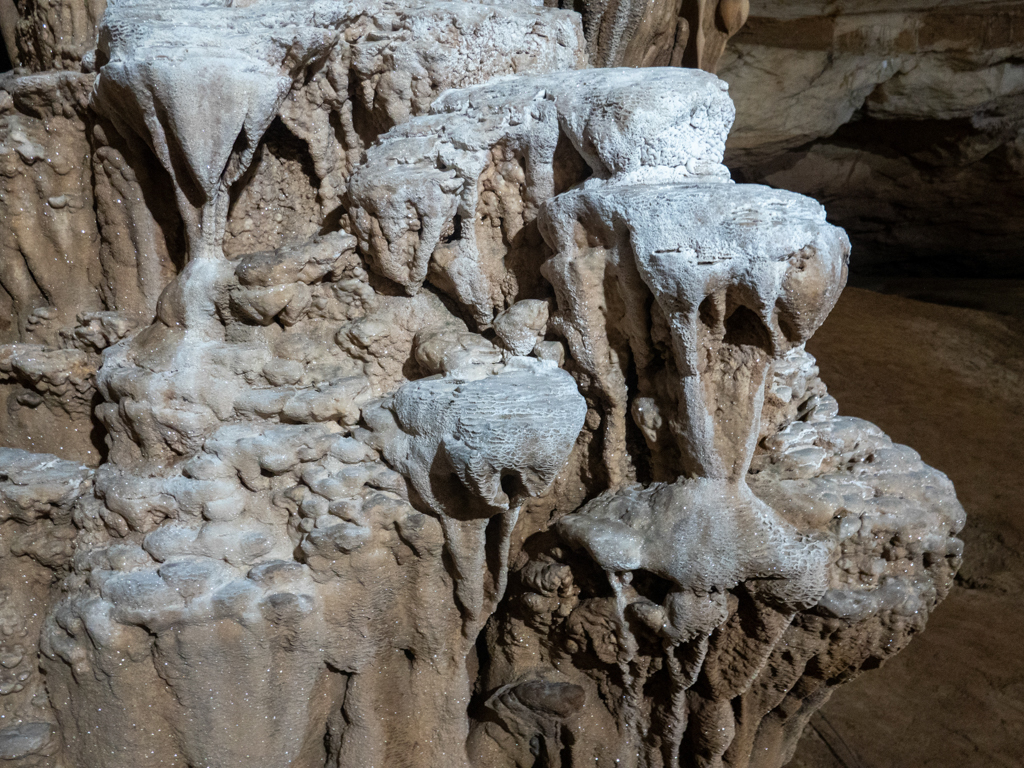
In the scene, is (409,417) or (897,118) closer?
(409,417)

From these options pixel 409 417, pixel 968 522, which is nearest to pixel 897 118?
pixel 968 522

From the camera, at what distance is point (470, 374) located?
198 centimetres

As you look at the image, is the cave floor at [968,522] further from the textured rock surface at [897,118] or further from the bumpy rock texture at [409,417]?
the bumpy rock texture at [409,417]

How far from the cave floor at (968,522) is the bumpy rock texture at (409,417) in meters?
1.21

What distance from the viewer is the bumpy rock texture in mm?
1870

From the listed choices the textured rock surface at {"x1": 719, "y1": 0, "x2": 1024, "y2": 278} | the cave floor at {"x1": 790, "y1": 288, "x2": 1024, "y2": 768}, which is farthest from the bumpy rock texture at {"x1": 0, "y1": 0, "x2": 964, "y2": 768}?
the textured rock surface at {"x1": 719, "y1": 0, "x2": 1024, "y2": 278}

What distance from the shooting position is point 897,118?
4734 millimetres

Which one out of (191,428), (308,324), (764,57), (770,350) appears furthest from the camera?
(764,57)

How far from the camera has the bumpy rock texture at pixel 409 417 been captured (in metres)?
1.87

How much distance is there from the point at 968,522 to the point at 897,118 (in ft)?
7.58

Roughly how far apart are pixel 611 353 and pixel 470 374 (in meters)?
0.35

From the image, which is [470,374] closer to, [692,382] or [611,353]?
[611,353]

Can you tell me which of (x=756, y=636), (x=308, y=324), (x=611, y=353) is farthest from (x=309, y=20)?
(x=756, y=636)

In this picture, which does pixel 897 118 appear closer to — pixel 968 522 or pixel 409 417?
pixel 968 522
